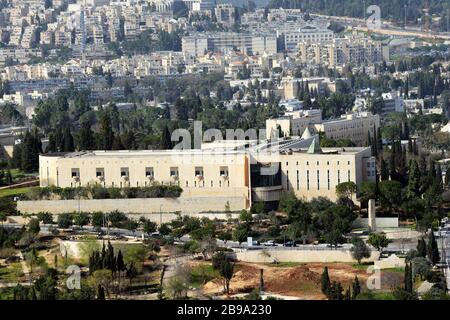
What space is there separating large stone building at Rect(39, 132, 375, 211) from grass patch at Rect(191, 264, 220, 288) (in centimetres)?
351

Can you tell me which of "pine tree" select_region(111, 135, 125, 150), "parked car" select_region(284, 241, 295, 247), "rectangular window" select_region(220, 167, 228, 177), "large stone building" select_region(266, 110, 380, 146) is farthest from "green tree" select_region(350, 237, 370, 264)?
"large stone building" select_region(266, 110, 380, 146)

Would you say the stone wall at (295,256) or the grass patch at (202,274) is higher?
the grass patch at (202,274)

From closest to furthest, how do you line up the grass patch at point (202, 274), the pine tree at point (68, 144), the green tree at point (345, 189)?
the grass patch at point (202, 274)
the green tree at point (345, 189)
the pine tree at point (68, 144)

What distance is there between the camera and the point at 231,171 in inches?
863

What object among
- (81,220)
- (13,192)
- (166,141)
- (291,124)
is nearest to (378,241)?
(81,220)

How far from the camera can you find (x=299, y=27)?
65.5 metres

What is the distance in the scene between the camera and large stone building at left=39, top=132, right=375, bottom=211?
2180 cm

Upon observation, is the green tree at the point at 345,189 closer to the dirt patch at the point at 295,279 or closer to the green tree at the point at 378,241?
the green tree at the point at 378,241

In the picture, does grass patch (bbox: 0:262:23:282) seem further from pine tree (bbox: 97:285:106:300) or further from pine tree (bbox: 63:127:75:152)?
pine tree (bbox: 63:127:75:152)

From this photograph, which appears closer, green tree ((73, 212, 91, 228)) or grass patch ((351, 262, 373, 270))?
grass patch ((351, 262, 373, 270))

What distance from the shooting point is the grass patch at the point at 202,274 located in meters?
17.4

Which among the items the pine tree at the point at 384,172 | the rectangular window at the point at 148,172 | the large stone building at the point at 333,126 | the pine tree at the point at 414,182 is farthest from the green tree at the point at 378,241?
the large stone building at the point at 333,126

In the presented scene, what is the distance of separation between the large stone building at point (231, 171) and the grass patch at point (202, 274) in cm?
351
